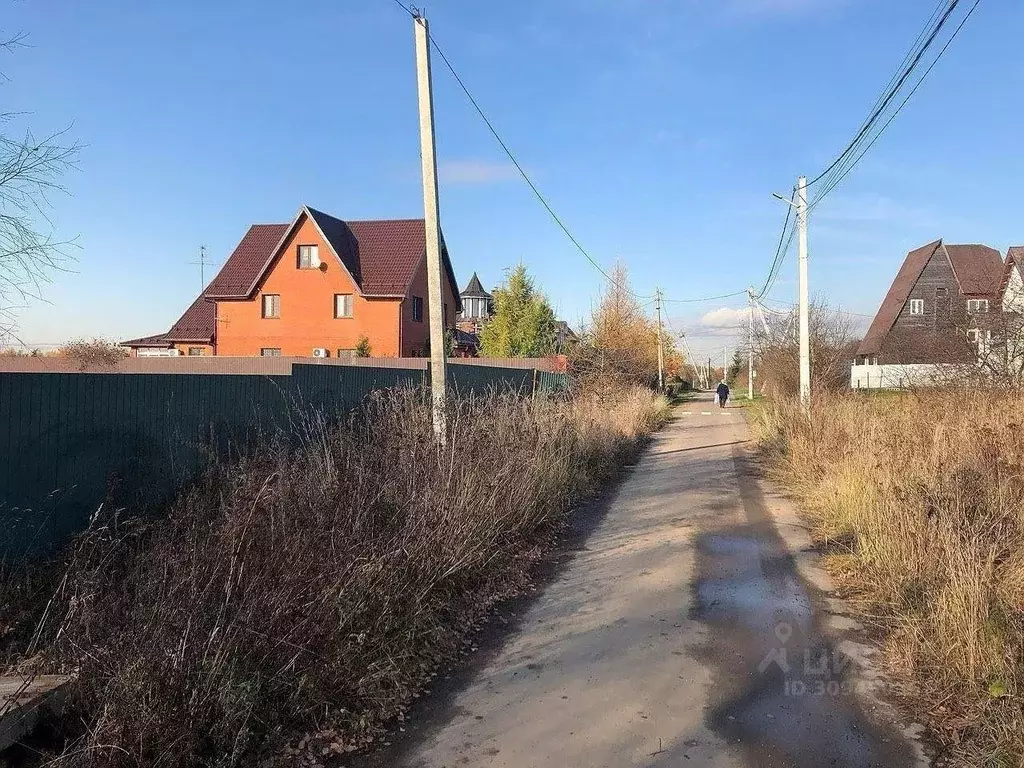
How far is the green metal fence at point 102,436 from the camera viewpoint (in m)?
6.04

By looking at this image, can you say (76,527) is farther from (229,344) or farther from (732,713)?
(229,344)

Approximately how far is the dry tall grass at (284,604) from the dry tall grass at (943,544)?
2.96 m

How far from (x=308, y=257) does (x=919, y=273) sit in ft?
122

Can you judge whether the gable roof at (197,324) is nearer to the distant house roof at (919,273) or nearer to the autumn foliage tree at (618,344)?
the autumn foliage tree at (618,344)

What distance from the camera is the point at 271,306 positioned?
35.6 metres

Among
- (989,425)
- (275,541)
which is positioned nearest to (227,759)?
(275,541)

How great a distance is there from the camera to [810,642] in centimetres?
528

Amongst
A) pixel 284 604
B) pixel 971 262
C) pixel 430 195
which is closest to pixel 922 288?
pixel 971 262

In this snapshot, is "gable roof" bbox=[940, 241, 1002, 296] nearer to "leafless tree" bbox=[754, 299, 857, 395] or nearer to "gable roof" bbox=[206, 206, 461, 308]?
"leafless tree" bbox=[754, 299, 857, 395]

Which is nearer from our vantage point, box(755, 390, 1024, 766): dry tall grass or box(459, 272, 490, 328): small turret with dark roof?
box(755, 390, 1024, 766): dry tall grass

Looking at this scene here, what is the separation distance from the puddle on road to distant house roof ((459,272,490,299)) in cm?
6557

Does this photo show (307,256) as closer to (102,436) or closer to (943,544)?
(102,436)

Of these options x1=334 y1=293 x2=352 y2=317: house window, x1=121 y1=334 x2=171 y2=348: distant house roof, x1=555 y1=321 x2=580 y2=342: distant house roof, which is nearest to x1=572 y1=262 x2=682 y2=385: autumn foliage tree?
x1=555 y1=321 x2=580 y2=342: distant house roof

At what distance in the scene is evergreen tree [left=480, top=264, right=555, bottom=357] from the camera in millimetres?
36188
